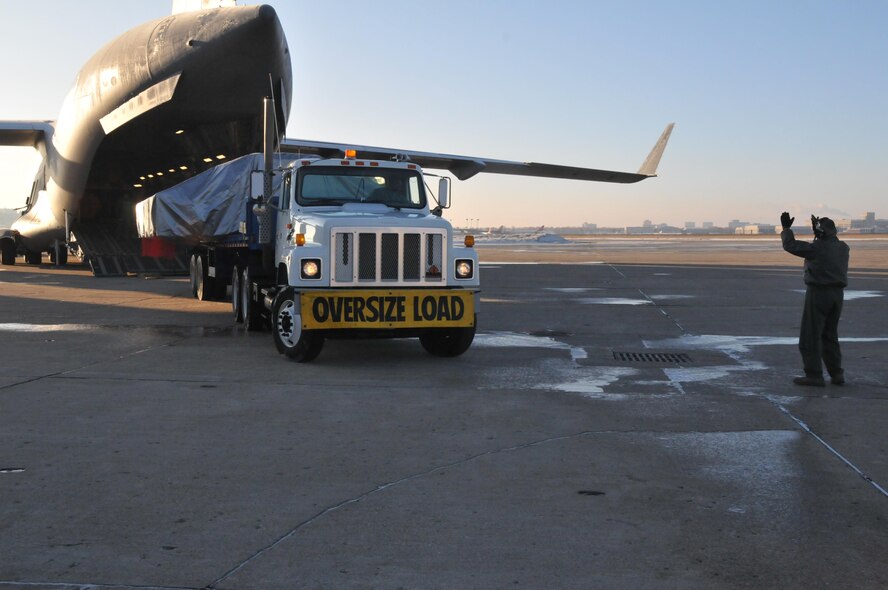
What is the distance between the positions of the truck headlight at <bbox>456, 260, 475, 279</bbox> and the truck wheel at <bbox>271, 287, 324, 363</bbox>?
5.71 ft

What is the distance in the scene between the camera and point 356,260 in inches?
417

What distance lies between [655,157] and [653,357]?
62.7 feet

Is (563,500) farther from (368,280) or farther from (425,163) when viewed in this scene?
(425,163)

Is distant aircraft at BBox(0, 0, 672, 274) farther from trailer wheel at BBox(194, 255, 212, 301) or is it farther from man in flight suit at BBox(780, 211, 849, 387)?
man in flight suit at BBox(780, 211, 849, 387)

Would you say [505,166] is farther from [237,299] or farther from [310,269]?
[310,269]

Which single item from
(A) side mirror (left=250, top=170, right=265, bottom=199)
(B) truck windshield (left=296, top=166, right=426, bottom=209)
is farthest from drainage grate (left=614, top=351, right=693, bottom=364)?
(A) side mirror (left=250, top=170, right=265, bottom=199)

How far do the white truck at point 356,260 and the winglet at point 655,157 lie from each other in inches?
703

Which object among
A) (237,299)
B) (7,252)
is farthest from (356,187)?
(7,252)

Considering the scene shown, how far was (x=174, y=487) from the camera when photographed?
17.5 ft

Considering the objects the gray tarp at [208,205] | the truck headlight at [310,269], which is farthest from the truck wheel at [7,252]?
the truck headlight at [310,269]

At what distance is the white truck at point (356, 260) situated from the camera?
10.4 meters

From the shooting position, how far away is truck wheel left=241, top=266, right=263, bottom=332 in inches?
535

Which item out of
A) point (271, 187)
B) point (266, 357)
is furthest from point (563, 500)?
point (271, 187)

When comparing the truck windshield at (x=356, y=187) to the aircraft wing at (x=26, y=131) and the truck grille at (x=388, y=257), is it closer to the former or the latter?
the truck grille at (x=388, y=257)
